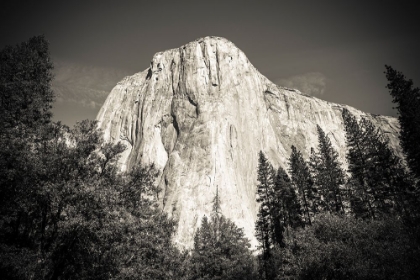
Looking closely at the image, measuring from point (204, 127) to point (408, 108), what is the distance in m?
59.6

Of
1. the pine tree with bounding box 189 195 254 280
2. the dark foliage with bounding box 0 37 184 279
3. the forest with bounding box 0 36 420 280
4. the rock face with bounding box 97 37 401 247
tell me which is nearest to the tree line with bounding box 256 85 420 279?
the forest with bounding box 0 36 420 280

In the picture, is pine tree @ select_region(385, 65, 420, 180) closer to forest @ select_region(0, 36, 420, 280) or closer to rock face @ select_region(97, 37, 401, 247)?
forest @ select_region(0, 36, 420, 280)

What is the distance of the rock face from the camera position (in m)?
67.1

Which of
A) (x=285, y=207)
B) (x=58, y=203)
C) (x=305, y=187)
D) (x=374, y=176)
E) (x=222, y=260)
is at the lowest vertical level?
(x=222, y=260)

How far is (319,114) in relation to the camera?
12400 cm

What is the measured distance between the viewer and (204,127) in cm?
7831

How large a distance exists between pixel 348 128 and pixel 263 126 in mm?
61092

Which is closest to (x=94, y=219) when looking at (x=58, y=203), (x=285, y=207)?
(x=58, y=203)

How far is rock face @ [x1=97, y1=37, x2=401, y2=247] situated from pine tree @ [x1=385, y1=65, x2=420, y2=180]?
1761 inches

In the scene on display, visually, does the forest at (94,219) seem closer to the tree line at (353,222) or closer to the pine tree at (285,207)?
the tree line at (353,222)

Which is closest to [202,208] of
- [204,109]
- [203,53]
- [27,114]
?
[204,109]

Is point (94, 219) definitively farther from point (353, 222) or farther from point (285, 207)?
point (285, 207)

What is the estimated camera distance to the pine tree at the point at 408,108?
2142 centimetres

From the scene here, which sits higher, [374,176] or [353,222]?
[374,176]
